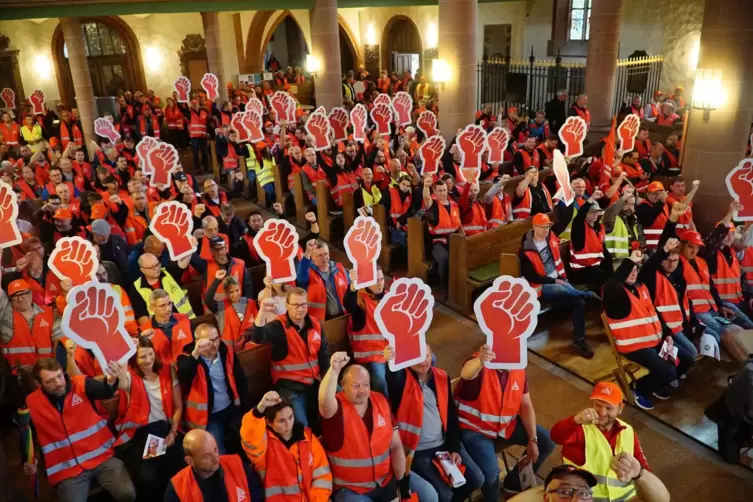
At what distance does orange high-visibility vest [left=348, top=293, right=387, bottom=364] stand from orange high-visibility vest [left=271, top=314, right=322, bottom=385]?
1.59ft

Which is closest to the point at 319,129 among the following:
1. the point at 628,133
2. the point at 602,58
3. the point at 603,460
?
the point at 628,133

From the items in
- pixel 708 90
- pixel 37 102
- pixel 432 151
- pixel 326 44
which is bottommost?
pixel 432 151

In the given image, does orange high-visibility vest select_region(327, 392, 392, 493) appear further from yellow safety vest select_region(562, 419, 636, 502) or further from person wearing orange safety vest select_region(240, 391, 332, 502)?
yellow safety vest select_region(562, 419, 636, 502)

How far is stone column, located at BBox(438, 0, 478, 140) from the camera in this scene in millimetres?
11000

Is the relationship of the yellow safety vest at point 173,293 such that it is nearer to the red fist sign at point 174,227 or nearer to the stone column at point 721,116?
the red fist sign at point 174,227

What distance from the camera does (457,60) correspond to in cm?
1127

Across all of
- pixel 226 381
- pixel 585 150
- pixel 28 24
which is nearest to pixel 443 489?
pixel 226 381

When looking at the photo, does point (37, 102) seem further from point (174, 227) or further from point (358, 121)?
point (174, 227)

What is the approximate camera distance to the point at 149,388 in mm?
4289

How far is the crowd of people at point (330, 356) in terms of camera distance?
12.1 feet

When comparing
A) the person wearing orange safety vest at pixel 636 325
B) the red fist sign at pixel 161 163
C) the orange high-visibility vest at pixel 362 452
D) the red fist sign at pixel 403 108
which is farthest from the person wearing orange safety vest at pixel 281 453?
the red fist sign at pixel 403 108

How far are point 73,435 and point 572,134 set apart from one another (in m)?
7.41

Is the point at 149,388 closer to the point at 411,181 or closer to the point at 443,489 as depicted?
the point at 443,489

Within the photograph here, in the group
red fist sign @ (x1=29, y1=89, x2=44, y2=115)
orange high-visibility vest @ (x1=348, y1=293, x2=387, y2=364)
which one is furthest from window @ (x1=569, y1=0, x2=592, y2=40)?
orange high-visibility vest @ (x1=348, y1=293, x2=387, y2=364)
